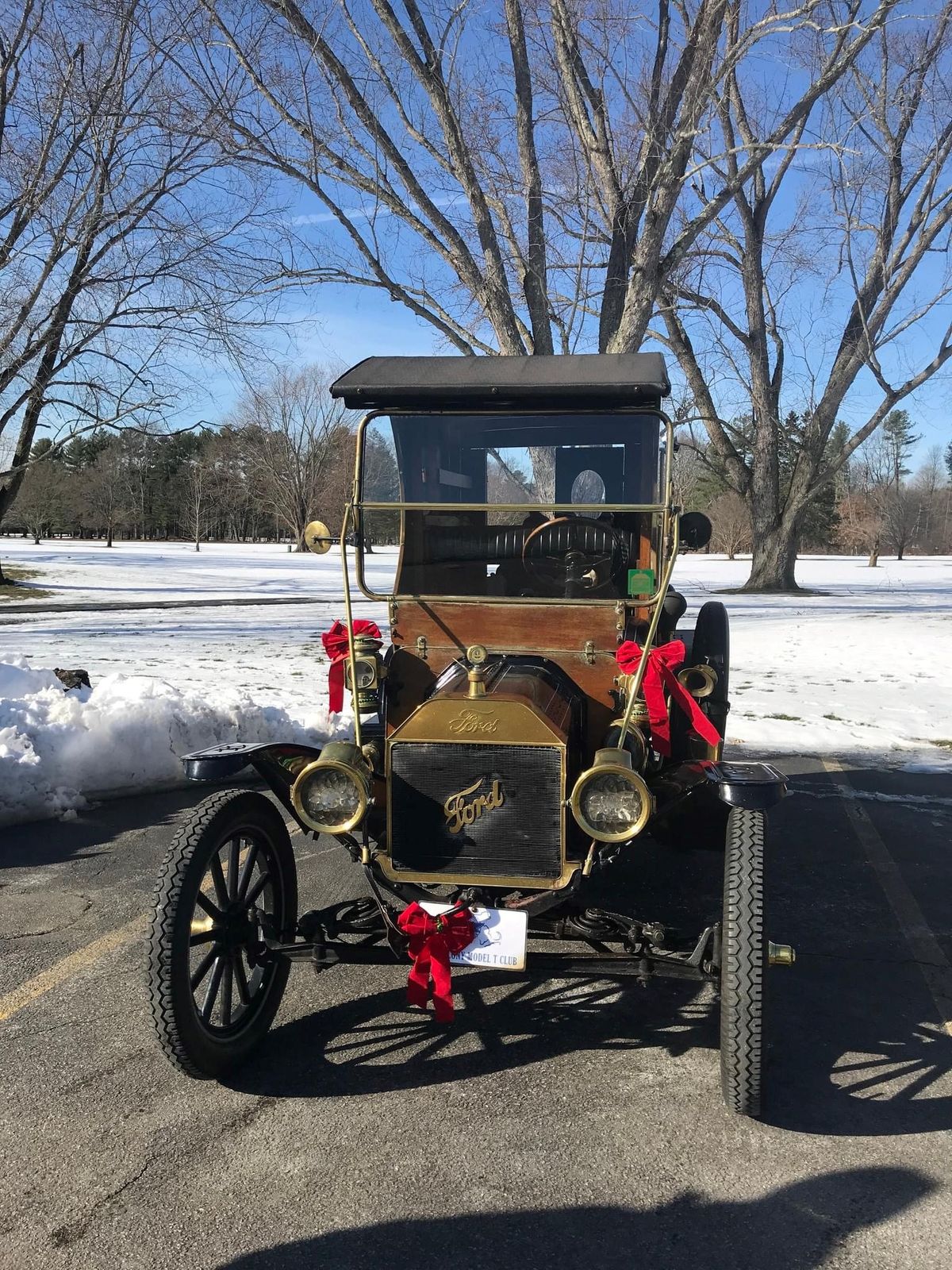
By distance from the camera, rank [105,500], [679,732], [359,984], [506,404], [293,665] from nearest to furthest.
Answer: [359,984]
[506,404]
[679,732]
[293,665]
[105,500]

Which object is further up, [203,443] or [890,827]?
[203,443]

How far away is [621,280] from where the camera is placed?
14.0 meters

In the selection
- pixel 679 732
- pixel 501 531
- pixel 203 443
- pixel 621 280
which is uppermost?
pixel 203 443

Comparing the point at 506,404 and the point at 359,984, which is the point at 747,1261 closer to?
the point at 359,984

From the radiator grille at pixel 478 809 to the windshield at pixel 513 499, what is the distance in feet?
3.97

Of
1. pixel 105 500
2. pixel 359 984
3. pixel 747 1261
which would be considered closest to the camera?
pixel 747 1261

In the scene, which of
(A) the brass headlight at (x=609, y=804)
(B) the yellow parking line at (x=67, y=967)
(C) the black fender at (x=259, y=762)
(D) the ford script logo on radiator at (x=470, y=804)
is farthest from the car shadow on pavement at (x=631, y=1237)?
(B) the yellow parking line at (x=67, y=967)

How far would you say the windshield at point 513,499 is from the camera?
4.19 metres

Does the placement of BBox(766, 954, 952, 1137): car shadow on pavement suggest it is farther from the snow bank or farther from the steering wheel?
the snow bank

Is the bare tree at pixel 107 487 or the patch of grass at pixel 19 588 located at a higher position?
the bare tree at pixel 107 487

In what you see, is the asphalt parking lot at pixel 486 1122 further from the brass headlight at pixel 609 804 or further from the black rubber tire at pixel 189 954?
the brass headlight at pixel 609 804

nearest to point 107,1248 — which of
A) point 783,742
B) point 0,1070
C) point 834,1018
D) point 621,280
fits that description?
point 0,1070

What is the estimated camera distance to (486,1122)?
2.78m

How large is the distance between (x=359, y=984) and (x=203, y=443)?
71595 millimetres
